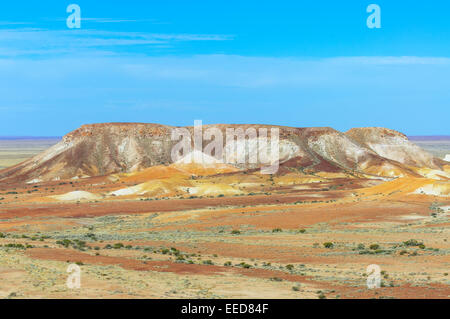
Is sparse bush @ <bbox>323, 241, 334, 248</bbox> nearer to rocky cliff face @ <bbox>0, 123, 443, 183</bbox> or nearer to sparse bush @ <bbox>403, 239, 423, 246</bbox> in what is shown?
sparse bush @ <bbox>403, 239, 423, 246</bbox>

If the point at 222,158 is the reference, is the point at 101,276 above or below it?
below

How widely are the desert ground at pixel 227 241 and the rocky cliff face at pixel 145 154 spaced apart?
25.7 metres

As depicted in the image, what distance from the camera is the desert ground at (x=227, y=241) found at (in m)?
24.1

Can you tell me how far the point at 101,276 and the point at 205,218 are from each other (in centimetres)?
3410

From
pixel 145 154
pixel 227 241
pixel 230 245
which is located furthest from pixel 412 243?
pixel 145 154

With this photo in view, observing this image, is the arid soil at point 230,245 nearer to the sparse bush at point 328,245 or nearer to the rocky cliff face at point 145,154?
the sparse bush at point 328,245

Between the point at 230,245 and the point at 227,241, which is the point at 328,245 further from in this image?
the point at 227,241

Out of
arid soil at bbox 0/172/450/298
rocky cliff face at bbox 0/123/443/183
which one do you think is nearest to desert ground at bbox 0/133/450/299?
arid soil at bbox 0/172/450/298

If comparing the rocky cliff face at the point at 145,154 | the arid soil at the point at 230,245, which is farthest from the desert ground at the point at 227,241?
the rocky cliff face at the point at 145,154

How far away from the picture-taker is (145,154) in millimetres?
131000

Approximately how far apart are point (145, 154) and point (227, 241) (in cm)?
8990
